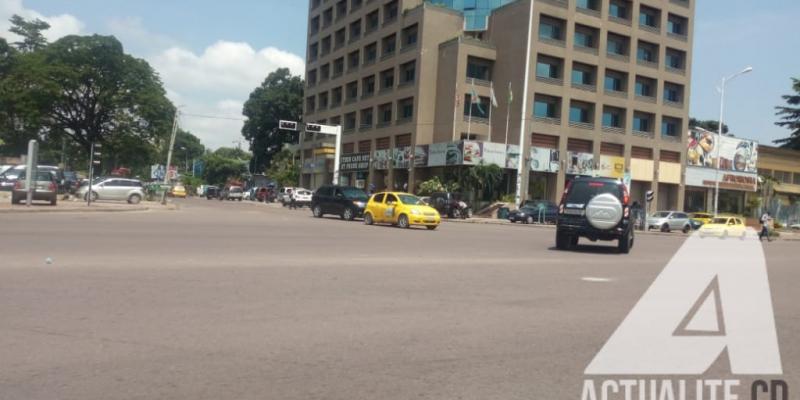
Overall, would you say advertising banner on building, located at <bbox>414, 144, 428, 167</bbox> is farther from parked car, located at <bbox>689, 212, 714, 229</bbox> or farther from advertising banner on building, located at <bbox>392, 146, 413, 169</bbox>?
parked car, located at <bbox>689, 212, 714, 229</bbox>

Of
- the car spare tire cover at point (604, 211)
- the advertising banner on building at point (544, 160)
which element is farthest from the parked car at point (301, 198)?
the car spare tire cover at point (604, 211)

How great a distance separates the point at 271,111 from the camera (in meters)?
90.1

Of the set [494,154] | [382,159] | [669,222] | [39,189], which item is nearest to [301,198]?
[382,159]

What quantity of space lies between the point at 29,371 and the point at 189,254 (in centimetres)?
819

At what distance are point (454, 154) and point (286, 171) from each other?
36.5m

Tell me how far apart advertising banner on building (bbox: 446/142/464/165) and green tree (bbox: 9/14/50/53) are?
138ft

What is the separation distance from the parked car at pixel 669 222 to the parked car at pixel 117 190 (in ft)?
114

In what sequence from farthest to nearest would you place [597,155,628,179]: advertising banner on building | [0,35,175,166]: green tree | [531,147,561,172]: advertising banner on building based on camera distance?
1. [597,155,628,179]: advertising banner on building
2. [0,35,175,166]: green tree
3. [531,147,561,172]: advertising banner on building

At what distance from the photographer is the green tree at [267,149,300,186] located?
8025 centimetres

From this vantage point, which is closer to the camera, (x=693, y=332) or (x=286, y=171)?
(x=693, y=332)

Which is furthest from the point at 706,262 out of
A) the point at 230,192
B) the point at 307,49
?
the point at 307,49

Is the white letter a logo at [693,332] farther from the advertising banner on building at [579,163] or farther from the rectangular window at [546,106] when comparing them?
the advertising banner on building at [579,163]

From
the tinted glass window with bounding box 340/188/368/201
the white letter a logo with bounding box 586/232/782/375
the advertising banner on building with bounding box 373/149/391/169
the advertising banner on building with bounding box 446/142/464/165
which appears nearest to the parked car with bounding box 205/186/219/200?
the advertising banner on building with bounding box 373/149/391/169

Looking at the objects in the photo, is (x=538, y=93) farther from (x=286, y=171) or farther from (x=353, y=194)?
(x=286, y=171)
